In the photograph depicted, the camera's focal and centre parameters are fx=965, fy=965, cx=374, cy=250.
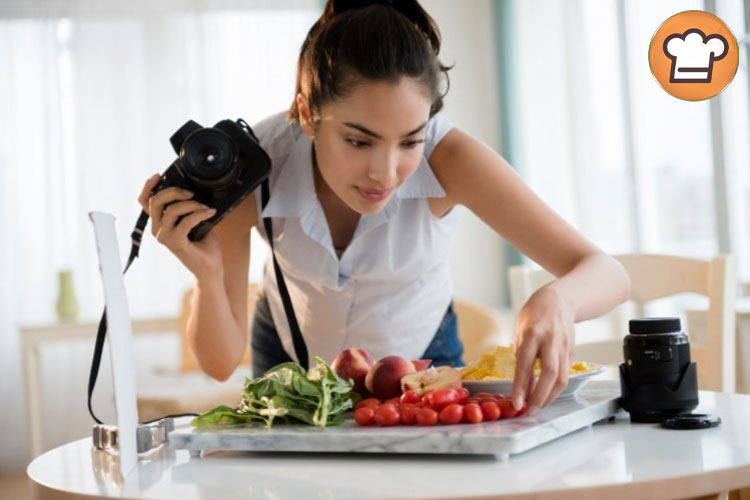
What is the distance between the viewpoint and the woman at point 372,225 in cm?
130

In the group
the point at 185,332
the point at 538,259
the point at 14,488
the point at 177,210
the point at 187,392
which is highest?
the point at 177,210

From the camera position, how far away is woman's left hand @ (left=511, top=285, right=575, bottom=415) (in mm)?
1059

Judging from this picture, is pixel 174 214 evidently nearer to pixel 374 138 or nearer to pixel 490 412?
pixel 374 138

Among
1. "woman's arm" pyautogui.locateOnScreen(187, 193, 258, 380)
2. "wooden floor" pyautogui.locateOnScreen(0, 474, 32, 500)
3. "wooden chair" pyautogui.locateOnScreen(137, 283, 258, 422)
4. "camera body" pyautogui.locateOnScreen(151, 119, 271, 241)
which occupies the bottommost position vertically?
"wooden floor" pyautogui.locateOnScreen(0, 474, 32, 500)

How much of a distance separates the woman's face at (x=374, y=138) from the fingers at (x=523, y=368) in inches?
14.3

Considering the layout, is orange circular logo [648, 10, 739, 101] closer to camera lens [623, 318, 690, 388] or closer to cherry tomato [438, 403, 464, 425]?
camera lens [623, 318, 690, 388]

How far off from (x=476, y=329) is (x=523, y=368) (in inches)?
71.3

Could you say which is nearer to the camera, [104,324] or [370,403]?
[370,403]

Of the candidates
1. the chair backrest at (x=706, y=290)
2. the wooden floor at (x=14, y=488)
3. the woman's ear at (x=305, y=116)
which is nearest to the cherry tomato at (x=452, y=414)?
the woman's ear at (x=305, y=116)

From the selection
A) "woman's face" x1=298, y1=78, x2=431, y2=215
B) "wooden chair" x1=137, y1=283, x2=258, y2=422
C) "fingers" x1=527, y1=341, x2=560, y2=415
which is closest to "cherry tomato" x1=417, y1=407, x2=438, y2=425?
"fingers" x1=527, y1=341, x2=560, y2=415

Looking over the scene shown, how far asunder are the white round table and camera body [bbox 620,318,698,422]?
3 cm

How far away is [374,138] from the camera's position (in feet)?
4.28

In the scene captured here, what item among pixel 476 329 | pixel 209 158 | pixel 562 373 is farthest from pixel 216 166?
pixel 476 329

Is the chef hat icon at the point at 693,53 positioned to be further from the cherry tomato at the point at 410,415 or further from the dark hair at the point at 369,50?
the cherry tomato at the point at 410,415
